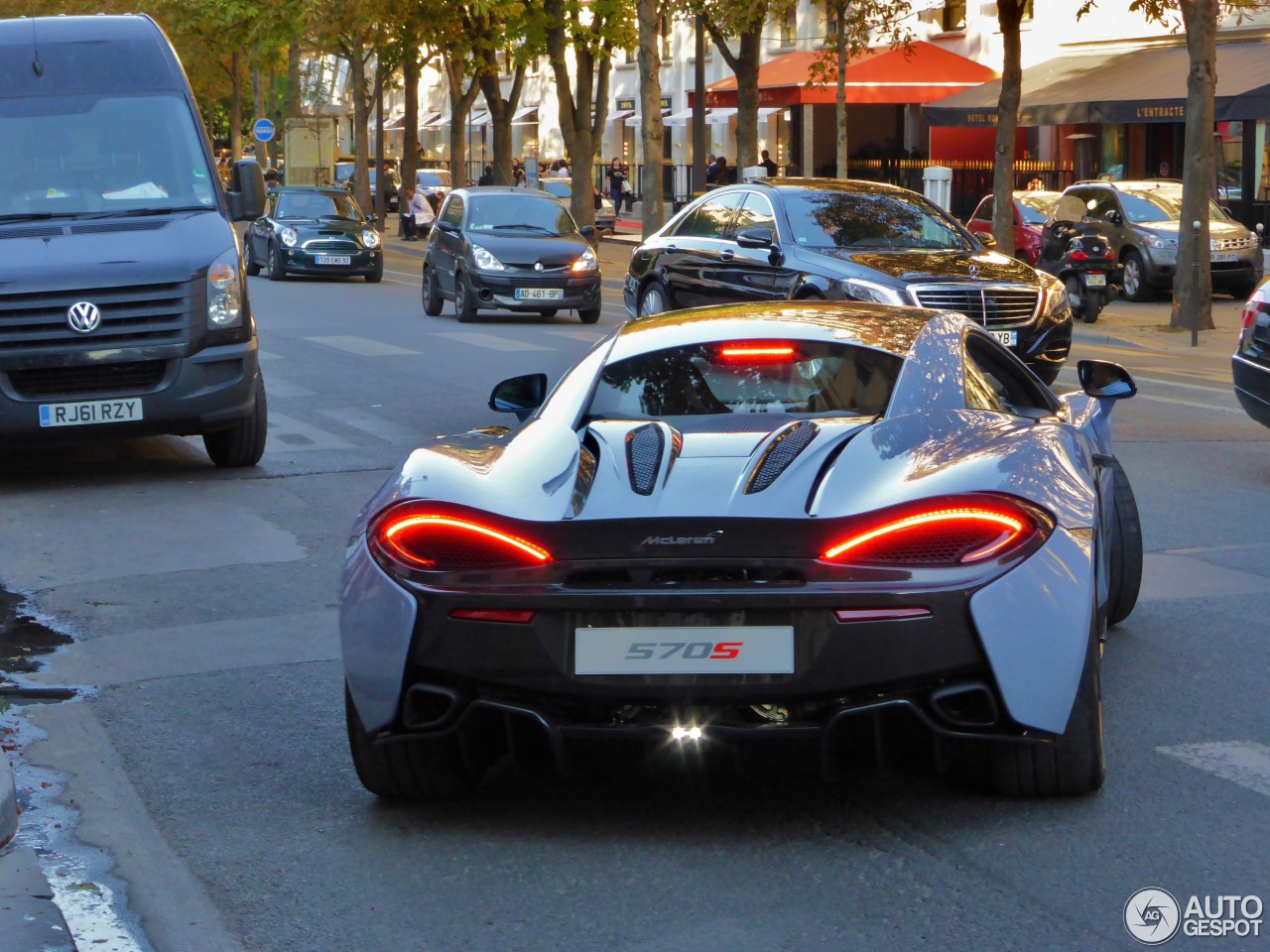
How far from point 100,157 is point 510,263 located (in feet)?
39.8

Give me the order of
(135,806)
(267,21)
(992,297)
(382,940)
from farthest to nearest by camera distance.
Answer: (267,21) < (992,297) < (135,806) < (382,940)

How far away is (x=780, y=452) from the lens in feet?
15.7

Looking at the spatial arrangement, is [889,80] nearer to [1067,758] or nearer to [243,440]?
[243,440]

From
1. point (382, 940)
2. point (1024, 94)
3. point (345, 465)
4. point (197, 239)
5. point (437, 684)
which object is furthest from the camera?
point (1024, 94)

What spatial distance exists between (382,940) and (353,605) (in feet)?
3.08

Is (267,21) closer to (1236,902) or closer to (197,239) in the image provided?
(197,239)

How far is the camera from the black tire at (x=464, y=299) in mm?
23234

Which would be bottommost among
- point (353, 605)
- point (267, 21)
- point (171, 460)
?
point (171, 460)

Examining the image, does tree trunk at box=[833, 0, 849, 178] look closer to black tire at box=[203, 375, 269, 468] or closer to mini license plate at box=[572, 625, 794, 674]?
black tire at box=[203, 375, 269, 468]

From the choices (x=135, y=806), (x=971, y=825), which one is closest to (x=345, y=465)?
(x=135, y=806)

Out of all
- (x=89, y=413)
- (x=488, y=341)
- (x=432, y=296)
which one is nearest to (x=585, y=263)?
(x=432, y=296)

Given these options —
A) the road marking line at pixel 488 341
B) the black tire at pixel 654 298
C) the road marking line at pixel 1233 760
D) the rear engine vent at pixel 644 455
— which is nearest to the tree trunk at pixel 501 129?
the road marking line at pixel 488 341

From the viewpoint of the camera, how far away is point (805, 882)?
4.41 m

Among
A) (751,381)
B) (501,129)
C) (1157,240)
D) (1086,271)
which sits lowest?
(1086,271)
